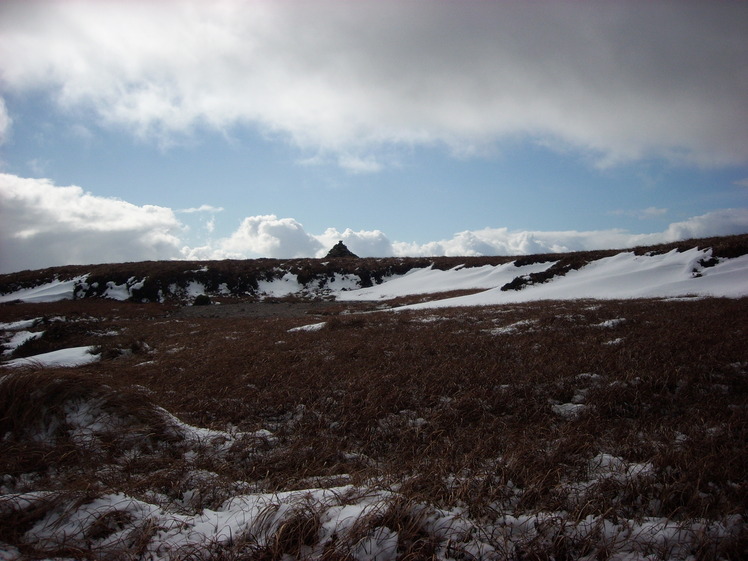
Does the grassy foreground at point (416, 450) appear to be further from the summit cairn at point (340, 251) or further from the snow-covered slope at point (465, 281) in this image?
the summit cairn at point (340, 251)

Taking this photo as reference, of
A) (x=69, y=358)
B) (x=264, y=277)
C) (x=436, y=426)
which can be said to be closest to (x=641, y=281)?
(x=436, y=426)

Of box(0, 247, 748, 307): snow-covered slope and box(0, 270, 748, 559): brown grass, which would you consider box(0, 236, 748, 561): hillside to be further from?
box(0, 247, 748, 307): snow-covered slope

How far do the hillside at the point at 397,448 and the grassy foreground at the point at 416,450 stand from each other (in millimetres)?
26

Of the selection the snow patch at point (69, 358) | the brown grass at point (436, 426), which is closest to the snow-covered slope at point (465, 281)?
the brown grass at point (436, 426)

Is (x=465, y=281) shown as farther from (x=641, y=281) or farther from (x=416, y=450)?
(x=416, y=450)

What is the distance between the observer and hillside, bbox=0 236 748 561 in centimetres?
280

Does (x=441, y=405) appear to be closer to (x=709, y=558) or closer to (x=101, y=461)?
(x=709, y=558)

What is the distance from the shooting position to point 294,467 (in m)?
4.48

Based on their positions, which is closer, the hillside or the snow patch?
the hillside

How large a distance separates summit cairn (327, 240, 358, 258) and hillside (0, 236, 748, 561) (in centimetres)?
5165

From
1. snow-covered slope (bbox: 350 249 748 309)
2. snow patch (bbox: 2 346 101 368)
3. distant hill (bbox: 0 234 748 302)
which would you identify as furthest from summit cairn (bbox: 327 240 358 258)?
snow patch (bbox: 2 346 101 368)

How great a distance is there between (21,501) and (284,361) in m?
6.59

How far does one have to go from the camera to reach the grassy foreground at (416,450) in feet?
9.18

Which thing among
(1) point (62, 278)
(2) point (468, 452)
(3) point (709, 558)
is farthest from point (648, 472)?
(1) point (62, 278)
